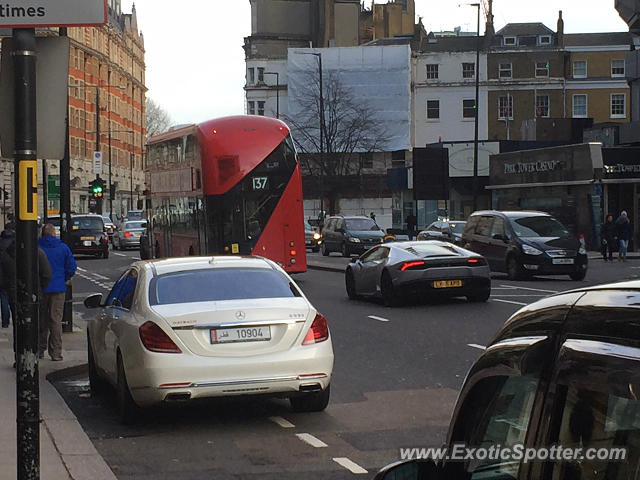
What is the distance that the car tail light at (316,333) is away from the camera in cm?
973

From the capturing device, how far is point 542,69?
97938 mm

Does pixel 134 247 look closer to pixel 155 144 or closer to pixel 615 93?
pixel 155 144

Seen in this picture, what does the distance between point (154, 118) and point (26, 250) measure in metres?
152

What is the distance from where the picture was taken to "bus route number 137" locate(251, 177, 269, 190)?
89.8 ft

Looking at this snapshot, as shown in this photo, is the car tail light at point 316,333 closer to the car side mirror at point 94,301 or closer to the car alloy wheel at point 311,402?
the car alloy wheel at point 311,402

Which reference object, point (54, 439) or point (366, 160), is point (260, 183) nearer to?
point (54, 439)

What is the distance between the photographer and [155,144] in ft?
110

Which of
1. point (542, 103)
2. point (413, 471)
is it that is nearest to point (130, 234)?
point (542, 103)

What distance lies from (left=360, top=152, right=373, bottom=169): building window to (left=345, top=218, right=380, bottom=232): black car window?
4697cm

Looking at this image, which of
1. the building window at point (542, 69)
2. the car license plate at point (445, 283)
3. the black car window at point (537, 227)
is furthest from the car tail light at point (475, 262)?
the building window at point (542, 69)

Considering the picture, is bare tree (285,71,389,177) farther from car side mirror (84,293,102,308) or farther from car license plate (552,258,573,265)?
car side mirror (84,293,102,308)

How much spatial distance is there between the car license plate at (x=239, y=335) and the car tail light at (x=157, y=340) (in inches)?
13.1

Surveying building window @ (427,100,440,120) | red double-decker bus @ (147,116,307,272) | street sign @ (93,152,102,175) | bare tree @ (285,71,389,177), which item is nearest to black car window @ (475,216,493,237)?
red double-decker bus @ (147,116,307,272)

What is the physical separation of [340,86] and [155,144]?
60.2 metres
